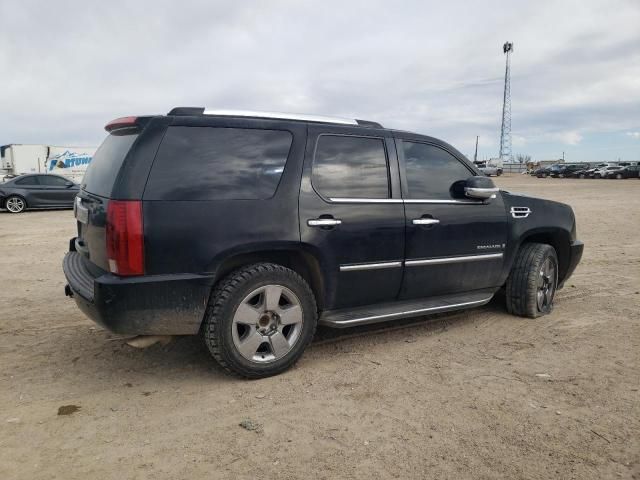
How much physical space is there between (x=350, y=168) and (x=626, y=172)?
50021mm

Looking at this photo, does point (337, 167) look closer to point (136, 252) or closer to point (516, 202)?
point (136, 252)

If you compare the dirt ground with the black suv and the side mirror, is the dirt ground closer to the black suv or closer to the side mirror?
the black suv

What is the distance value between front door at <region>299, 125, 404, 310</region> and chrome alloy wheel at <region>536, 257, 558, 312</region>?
1771 mm

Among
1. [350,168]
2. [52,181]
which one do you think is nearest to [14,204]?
[52,181]

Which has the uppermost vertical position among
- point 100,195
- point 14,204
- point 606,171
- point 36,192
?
point 606,171

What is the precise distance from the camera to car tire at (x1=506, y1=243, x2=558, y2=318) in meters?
4.86

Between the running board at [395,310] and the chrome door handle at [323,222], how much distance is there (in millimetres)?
674

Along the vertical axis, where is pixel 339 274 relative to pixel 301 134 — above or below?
below

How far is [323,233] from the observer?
364cm

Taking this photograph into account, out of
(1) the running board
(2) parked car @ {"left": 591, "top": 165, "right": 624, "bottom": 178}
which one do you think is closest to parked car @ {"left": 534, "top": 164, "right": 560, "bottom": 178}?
(2) parked car @ {"left": 591, "top": 165, "right": 624, "bottom": 178}

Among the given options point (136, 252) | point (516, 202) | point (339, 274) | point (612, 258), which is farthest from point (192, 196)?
point (612, 258)

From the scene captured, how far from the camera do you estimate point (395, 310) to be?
402 centimetres

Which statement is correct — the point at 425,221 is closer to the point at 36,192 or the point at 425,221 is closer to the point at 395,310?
the point at 395,310

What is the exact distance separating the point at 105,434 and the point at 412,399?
1819 mm
